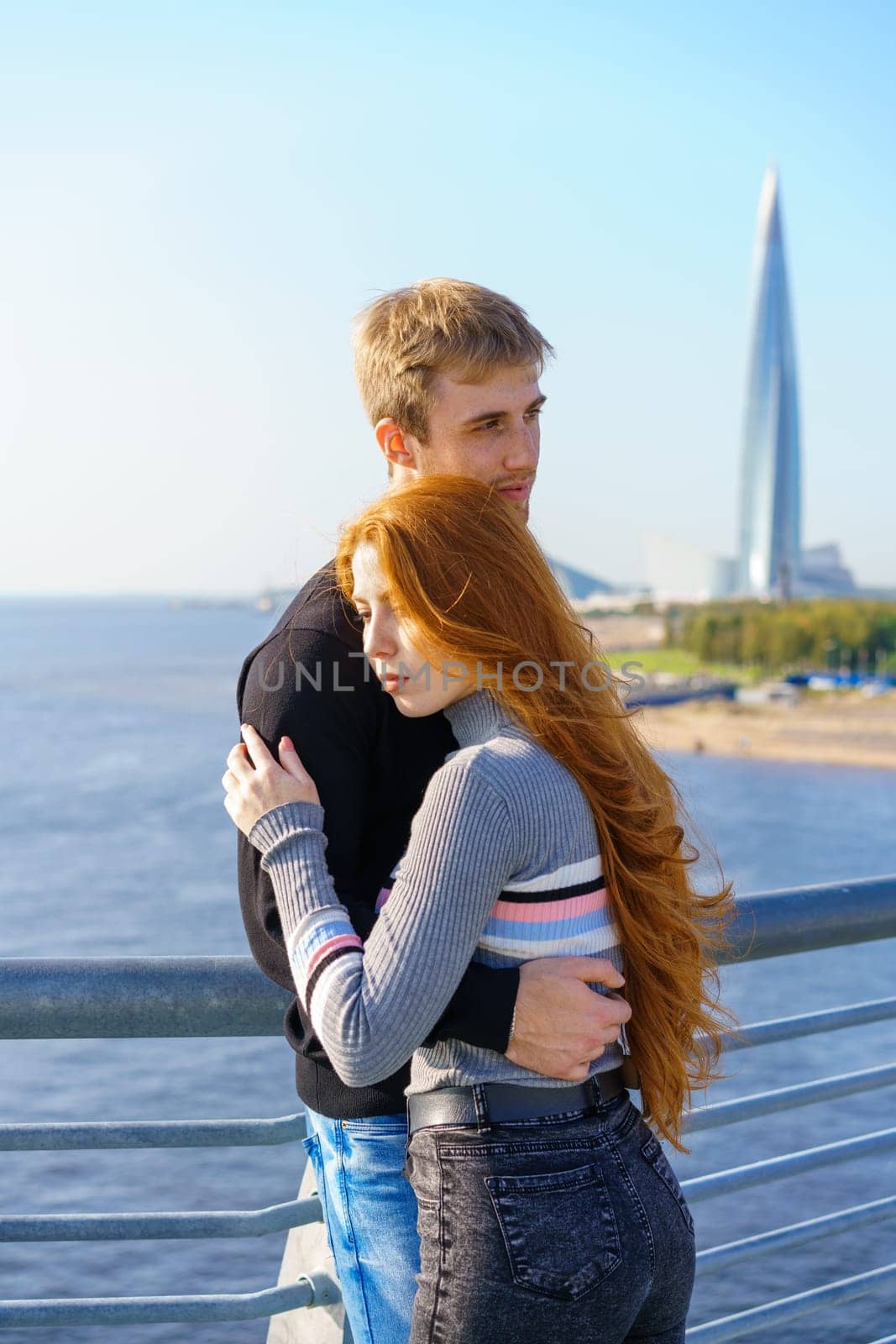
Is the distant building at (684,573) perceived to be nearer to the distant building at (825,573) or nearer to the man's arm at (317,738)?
the distant building at (825,573)

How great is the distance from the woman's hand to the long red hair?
15 centimetres

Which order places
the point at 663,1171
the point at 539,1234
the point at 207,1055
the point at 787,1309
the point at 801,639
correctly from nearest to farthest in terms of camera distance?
1. the point at 539,1234
2. the point at 663,1171
3. the point at 787,1309
4. the point at 207,1055
5. the point at 801,639

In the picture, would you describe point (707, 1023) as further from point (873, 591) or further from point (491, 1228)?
point (873, 591)

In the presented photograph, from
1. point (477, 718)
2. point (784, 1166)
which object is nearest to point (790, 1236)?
point (784, 1166)

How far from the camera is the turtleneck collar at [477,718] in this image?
A: 44.5 inches

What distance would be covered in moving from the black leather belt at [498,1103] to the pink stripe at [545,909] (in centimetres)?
13

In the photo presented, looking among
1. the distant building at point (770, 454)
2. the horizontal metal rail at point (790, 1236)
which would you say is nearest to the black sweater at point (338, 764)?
the horizontal metal rail at point (790, 1236)

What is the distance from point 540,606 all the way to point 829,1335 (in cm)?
771

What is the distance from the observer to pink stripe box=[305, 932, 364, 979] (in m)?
1.06

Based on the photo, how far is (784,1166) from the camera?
180 centimetres

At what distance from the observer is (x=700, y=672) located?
64750mm

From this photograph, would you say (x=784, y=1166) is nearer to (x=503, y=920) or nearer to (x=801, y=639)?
(x=503, y=920)

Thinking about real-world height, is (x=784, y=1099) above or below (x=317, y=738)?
below

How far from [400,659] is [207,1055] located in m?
13.1
